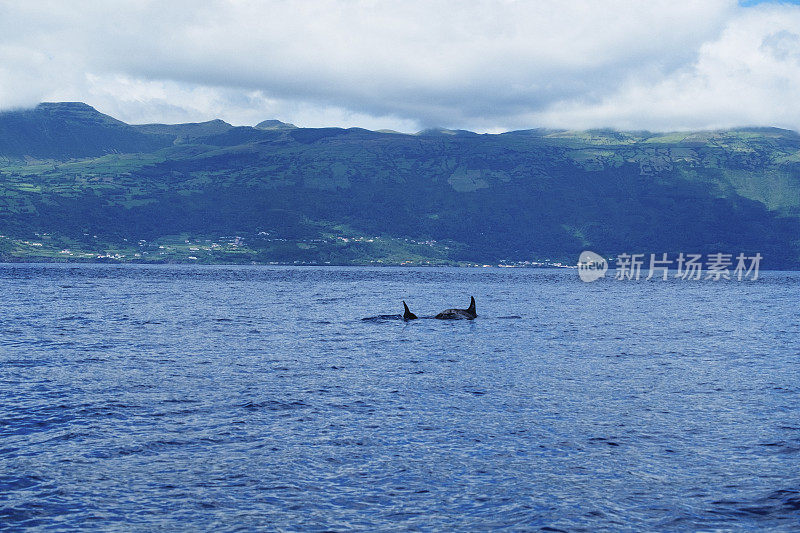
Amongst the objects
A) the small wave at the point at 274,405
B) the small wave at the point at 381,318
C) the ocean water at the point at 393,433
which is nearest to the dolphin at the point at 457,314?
the small wave at the point at 381,318

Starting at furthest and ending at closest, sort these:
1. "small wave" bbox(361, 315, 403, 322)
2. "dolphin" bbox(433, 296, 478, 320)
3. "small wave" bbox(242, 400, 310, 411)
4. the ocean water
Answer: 1. "dolphin" bbox(433, 296, 478, 320)
2. "small wave" bbox(361, 315, 403, 322)
3. "small wave" bbox(242, 400, 310, 411)
4. the ocean water

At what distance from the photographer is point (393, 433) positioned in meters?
26.7

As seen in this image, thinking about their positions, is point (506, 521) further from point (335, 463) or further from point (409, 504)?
point (335, 463)

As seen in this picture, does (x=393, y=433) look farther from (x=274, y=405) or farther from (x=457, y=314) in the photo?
(x=457, y=314)

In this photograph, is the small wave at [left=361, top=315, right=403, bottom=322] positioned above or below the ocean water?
below

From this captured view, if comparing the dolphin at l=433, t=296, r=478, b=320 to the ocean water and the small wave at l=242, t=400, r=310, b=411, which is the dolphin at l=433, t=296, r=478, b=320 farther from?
the small wave at l=242, t=400, r=310, b=411

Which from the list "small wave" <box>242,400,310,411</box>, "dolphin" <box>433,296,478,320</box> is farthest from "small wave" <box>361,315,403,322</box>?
"small wave" <box>242,400,310,411</box>

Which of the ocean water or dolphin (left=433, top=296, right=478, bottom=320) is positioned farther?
dolphin (left=433, top=296, right=478, bottom=320)

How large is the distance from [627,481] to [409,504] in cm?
723

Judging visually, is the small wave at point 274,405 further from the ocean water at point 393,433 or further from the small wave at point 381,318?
the small wave at point 381,318

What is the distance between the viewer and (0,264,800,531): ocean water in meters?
18.5

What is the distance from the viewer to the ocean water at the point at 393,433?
18547 mm

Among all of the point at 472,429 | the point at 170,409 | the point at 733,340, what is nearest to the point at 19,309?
the point at 170,409

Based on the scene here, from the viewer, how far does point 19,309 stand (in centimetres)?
8200
